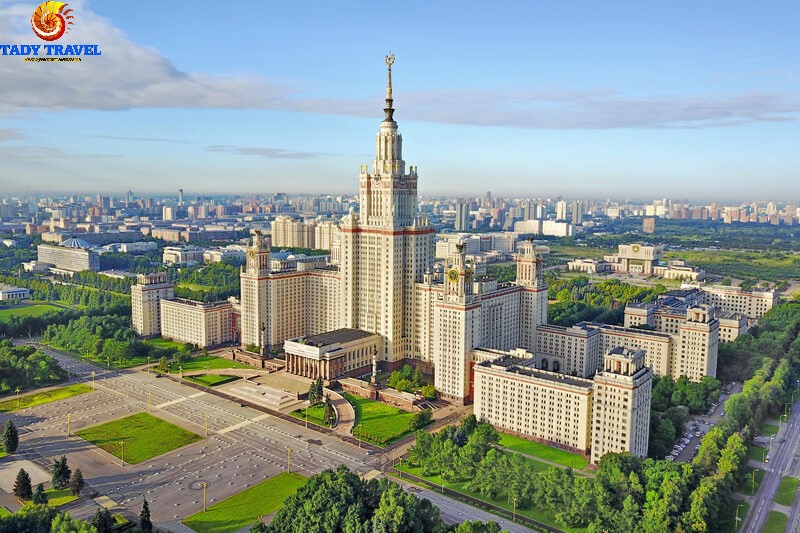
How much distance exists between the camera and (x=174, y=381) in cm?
9825

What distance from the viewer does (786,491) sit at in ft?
212

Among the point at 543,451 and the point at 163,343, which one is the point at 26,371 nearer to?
the point at 163,343

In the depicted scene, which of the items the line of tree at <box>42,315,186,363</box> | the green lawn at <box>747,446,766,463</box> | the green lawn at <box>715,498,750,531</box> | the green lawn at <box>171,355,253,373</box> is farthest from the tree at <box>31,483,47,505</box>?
the green lawn at <box>747,446,766,463</box>

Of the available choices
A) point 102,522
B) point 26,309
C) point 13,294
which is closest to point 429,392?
point 102,522

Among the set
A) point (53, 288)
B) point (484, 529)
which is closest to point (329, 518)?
point (484, 529)

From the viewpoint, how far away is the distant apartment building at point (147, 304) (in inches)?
4862

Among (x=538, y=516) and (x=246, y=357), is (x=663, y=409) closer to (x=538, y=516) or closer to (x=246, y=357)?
(x=538, y=516)

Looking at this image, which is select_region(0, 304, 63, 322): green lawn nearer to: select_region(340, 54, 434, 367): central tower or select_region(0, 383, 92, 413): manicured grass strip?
select_region(0, 383, 92, 413): manicured grass strip

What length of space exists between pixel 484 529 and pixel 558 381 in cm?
2661

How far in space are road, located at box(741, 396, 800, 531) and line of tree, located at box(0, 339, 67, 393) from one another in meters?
92.9

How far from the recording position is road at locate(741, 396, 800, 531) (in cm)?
5941

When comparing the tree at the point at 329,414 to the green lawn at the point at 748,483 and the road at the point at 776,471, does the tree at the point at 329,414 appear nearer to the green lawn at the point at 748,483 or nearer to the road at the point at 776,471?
the green lawn at the point at 748,483

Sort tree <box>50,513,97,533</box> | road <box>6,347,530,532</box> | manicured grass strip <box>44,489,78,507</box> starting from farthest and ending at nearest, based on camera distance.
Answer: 1. road <box>6,347,530,532</box>
2. manicured grass strip <box>44,489,78,507</box>
3. tree <box>50,513,97,533</box>

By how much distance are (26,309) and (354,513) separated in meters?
131
